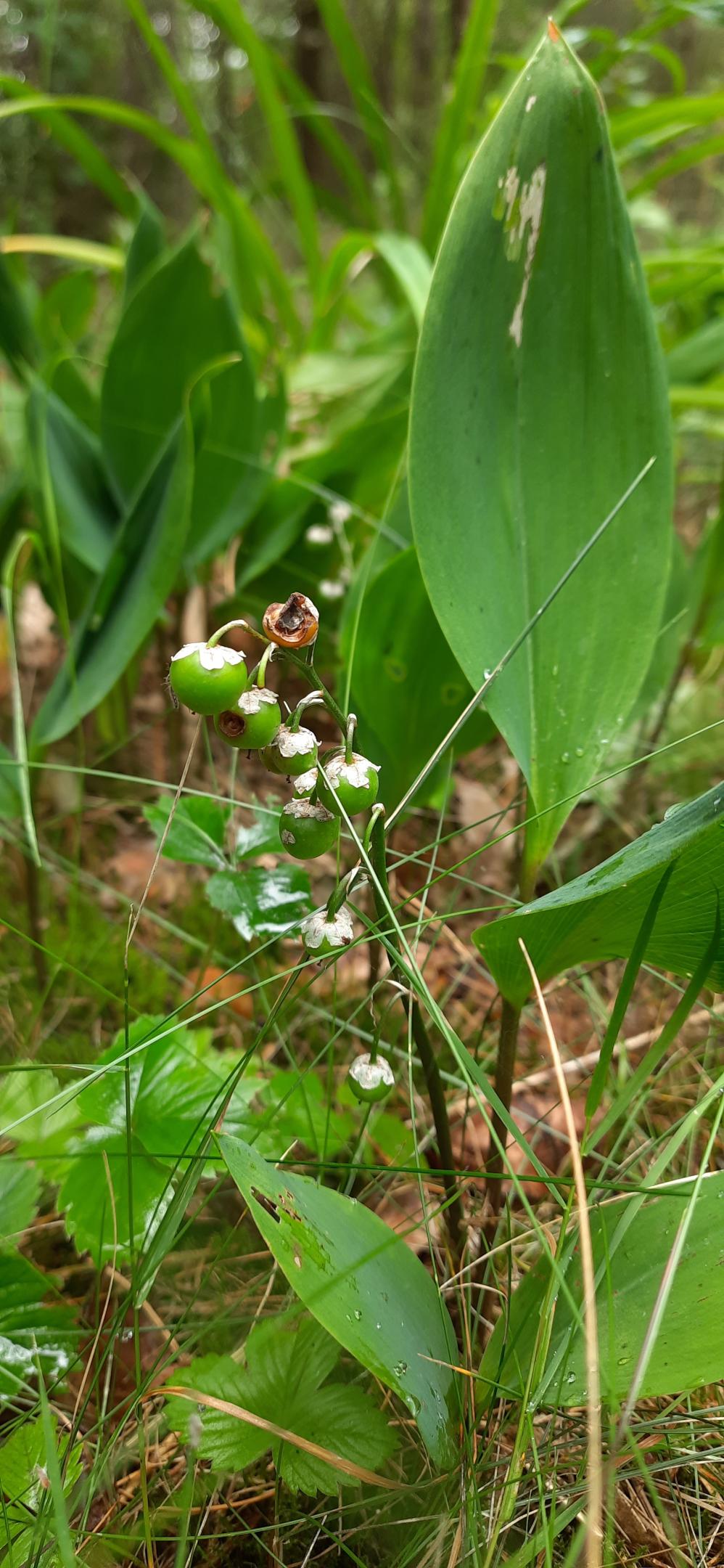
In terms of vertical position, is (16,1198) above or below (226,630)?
below

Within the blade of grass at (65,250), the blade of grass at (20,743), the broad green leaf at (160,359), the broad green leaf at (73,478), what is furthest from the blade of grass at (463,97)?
the blade of grass at (20,743)

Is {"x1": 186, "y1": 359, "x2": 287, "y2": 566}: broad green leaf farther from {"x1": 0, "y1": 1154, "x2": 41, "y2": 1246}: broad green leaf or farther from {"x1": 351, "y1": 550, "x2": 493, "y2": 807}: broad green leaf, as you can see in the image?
{"x1": 0, "y1": 1154, "x2": 41, "y2": 1246}: broad green leaf

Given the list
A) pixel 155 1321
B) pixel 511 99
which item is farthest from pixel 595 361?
pixel 155 1321

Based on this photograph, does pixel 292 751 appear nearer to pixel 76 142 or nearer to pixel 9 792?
pixel 9 792

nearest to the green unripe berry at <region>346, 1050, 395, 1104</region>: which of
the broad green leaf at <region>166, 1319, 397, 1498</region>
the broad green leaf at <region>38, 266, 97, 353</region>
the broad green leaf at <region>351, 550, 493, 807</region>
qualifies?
the broad green leaf at <region>166, 1319, 397, 1498</region>

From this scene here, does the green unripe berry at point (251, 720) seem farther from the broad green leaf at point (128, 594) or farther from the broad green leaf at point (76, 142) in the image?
the broad green leaf at point (76, 142)

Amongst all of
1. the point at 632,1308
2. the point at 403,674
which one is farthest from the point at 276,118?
the point at 632,1308
